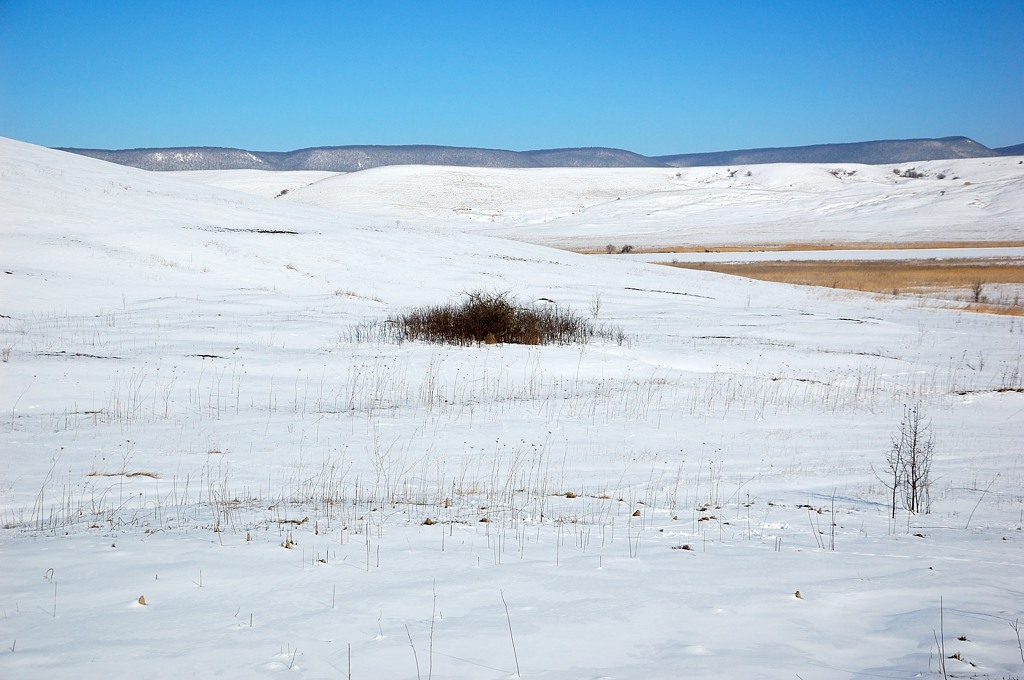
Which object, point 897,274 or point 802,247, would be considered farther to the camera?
point 802,247

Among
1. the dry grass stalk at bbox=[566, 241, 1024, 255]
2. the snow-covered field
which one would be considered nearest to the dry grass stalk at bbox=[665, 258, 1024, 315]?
the snow-covered field

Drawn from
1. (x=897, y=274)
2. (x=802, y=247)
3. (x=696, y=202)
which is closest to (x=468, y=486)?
(x=897, y=274)

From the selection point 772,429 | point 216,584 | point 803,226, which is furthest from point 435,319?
point 803,226

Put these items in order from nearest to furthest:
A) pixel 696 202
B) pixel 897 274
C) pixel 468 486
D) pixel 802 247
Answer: pixel 468 486
pixel 897 274
pixel 802 247
pixel 696 202

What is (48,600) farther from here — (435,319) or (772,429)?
(435,319)

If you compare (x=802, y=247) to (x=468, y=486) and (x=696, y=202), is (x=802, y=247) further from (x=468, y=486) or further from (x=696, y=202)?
(x=468, y=486)

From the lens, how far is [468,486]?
788 cm

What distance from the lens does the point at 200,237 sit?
28422 mm

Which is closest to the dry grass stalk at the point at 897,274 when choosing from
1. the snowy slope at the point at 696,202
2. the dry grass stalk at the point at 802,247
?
the dry grass stalk at the point at 802,247

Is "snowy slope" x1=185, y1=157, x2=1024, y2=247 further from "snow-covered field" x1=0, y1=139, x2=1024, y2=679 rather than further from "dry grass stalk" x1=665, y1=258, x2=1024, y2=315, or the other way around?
"snow-covered field" x1=0, y1=139, x2=1024, y2=679

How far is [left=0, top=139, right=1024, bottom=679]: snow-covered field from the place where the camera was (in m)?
3.91

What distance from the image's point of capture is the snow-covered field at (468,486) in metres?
Result: 3.91

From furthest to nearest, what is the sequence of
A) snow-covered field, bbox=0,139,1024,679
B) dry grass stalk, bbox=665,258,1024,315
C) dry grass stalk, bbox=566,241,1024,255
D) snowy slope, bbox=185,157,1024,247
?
snowy slope, bbox=185,157,1024,247 → dry grass stalk, bbox=566,241,1024,255 → dry grass stalk, bbox=665,258,1024,315 → snow-covered field, bbox=0,139,1024,679

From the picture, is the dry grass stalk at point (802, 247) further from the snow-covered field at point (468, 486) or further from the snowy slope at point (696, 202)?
the snow-covered field at point (468, 486)
